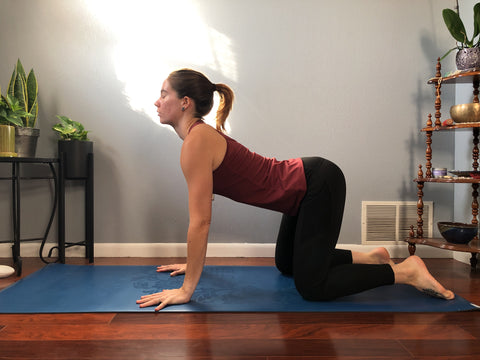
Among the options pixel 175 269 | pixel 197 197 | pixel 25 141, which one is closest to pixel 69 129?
pixel 25 141

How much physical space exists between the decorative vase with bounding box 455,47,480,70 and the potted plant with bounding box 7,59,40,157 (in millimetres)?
2457

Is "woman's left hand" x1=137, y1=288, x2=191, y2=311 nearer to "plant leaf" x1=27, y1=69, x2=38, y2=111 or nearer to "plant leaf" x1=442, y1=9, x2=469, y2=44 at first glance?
"plant leaf" x1=27, y1=69, x2=38, y2=111

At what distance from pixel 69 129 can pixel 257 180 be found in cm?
131

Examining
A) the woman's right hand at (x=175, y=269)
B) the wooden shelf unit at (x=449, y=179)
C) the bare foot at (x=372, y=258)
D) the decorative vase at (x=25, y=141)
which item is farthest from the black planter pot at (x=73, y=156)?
the wooden shelf unit at (x=449, y=179)

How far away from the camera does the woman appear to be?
146cm

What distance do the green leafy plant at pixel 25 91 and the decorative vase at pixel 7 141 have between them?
0.30 ft

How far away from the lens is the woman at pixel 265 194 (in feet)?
4.77

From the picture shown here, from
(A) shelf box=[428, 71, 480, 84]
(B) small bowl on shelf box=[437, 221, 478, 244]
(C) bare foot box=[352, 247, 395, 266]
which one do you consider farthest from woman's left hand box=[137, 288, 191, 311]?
(A) shelf box=[428, 71, 480, 84]

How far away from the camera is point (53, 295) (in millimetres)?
1628

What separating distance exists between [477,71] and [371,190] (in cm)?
92

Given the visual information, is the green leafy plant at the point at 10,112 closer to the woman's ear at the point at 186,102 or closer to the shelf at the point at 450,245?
the woman's ear at the point at 186,102

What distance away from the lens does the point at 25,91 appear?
7.17 feet

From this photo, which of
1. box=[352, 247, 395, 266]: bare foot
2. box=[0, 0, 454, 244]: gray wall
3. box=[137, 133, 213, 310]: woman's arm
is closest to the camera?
box=[137, 133, 213, 310]: woman's arm

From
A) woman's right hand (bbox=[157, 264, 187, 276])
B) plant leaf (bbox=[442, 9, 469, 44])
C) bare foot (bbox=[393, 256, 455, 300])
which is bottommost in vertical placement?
woman's right hand (bbox=[157, 264, 187, 276])
